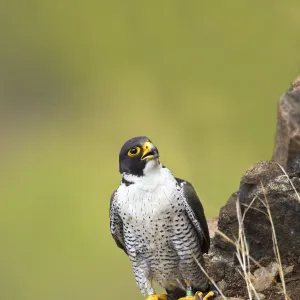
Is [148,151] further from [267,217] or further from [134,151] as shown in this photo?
[267,217]

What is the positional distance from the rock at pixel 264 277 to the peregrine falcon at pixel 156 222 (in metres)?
0.25

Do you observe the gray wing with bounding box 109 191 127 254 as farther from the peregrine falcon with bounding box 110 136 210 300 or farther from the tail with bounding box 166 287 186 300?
the tail with bounding box 166 287 186 300

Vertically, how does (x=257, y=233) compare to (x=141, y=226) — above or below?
below

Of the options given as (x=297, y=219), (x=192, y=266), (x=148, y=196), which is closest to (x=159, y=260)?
(x=192, y=266)

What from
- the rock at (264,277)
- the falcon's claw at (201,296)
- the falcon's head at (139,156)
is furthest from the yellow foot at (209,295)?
the falcon's head at (139,156)

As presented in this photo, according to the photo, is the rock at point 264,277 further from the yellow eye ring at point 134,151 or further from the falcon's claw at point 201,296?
the yellow eye ring at point 134,151

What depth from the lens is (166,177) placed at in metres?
2.32

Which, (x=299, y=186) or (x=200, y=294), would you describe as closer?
(x=299, y=186)

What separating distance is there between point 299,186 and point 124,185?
662 mm

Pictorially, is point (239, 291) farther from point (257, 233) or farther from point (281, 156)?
point (281, 156)

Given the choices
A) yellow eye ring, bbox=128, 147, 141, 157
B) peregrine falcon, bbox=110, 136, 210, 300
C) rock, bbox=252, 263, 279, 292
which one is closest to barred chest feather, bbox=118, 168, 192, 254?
peregrine falcon, bbox=110, 136, 210, 300

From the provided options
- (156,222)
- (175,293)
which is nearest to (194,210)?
(156,222)

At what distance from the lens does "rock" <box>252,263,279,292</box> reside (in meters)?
2.28

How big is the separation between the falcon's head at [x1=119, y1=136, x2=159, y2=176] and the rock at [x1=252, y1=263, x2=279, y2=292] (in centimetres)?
58
